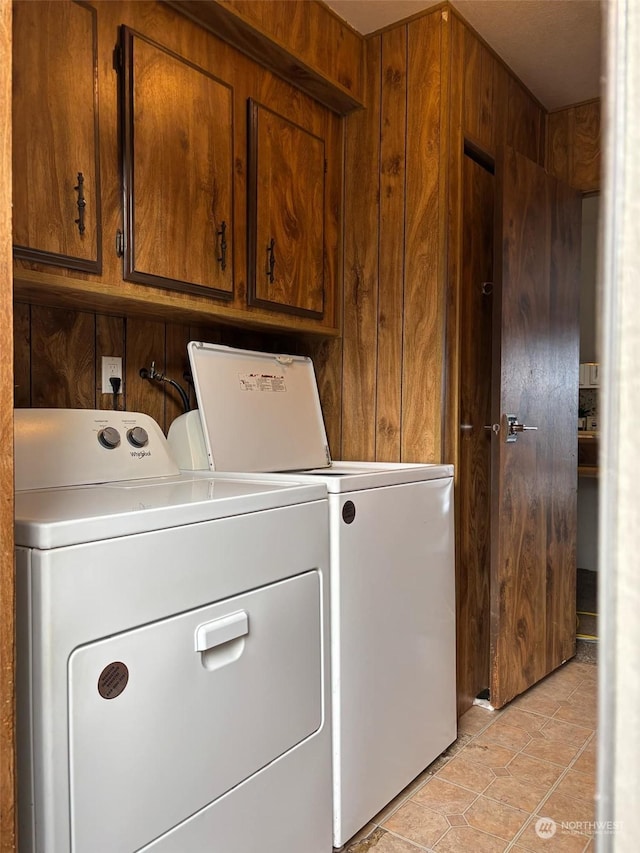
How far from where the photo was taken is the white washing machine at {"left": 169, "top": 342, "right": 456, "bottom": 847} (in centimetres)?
157

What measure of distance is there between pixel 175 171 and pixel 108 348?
0.55 metres

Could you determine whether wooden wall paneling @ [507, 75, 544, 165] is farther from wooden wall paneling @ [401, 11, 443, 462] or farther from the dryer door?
the dryer door

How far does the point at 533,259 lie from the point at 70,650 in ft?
7.20

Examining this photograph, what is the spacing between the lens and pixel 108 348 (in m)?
1.85

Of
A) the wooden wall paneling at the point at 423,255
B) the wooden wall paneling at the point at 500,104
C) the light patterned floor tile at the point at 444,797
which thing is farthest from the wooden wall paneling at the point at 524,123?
the light patterned floor tile at the point at 444,797

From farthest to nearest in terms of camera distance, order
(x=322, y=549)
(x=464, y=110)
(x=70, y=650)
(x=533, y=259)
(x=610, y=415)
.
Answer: (x=533, y=259) → (x=464, y=110) → (x=322, y=549) → (x=70, y=650) → (x=610, y=415)

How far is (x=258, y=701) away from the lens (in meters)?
1.28

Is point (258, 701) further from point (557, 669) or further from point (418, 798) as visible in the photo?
point (557, 669)

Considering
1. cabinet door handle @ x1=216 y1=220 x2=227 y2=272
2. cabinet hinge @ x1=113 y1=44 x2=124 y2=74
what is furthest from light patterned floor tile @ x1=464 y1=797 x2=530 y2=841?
A: cabinet hinge @ x1=113 y1=44 x2=124 y2=74

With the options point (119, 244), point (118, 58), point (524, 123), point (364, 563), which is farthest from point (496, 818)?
point (524, 123)

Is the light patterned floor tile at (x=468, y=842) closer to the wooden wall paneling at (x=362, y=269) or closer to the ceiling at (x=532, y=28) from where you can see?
the wooden wall paneling at (x=362, y=269)

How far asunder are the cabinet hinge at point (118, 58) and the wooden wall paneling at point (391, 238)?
1.04 m

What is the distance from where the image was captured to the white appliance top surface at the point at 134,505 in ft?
3.10

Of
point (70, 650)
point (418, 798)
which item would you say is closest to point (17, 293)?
point (70, 650)
